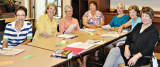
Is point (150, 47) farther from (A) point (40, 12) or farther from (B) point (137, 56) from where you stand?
(A) point (40, 12)

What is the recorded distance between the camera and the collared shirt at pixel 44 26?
3.32 meters

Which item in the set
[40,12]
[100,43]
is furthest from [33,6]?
[100,43]

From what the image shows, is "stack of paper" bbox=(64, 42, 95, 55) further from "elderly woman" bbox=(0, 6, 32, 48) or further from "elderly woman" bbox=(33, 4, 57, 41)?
"elderly woman" bbox=(33, 4, 57, 41)

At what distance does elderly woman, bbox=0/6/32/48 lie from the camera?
9.04ft

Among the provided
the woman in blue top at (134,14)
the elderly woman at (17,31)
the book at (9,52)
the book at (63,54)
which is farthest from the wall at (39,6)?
the book at (63,54)

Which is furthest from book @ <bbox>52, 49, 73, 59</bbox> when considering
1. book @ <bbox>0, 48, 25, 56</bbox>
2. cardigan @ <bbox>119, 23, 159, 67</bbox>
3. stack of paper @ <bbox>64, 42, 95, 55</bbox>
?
cardigan @ <bbox>119, 23, 159, 67</bbox>

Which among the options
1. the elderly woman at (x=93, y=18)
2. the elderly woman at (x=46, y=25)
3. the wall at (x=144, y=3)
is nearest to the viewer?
the elderly woman at (x=46, y=25)

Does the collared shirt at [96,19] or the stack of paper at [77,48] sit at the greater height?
the collared shirt at [96,19]

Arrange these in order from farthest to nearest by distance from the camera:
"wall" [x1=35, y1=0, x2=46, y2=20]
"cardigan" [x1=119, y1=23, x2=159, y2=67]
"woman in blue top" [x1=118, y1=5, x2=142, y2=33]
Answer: "wall" [x1=35, y1=0, x2=46, y2=20], "woman in blue top" [x1=118, y1=5, x2=142, y2=33], "cardigan" [x1=119, y1=23, x2=159, y2=67]

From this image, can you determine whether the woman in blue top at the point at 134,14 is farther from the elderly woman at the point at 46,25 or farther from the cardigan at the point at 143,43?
the elderly woman at the point at 46,25

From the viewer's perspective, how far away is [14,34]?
9.11ft

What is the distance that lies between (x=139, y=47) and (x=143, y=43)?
0.07 meters

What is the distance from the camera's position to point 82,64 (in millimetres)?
3492

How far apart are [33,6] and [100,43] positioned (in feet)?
20.4
